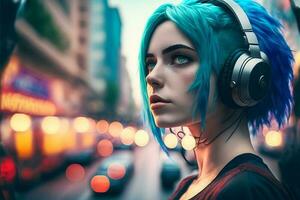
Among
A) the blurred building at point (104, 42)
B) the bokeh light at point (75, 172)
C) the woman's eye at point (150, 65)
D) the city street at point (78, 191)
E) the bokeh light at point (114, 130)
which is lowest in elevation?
the blurred building at point (104, 42)

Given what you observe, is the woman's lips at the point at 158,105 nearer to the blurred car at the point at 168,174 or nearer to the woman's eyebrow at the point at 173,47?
the woman's eyebrow at the point at 173,47

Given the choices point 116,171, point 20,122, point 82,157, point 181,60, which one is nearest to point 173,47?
point 181,60

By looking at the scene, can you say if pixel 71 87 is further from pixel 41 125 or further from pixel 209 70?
pixel 209 70

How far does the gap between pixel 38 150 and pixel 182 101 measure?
337 inches

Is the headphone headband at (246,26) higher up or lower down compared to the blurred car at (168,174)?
higher up

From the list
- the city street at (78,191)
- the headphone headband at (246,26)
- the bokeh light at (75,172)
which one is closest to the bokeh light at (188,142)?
the headphone headband at (246,26)

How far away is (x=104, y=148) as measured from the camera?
16562 mm

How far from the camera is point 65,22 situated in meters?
17.9

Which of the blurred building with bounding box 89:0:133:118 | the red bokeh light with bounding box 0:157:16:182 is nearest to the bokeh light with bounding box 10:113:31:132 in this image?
the red bokeh light with bounding box 0:157:16:182

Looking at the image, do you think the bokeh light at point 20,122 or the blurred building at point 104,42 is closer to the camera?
the bokeh light at point 20,122

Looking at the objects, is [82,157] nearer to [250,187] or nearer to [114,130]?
[114,130]

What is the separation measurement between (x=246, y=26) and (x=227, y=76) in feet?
0.39

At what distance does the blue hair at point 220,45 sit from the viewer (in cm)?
89

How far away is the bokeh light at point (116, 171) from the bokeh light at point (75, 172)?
2.86m
